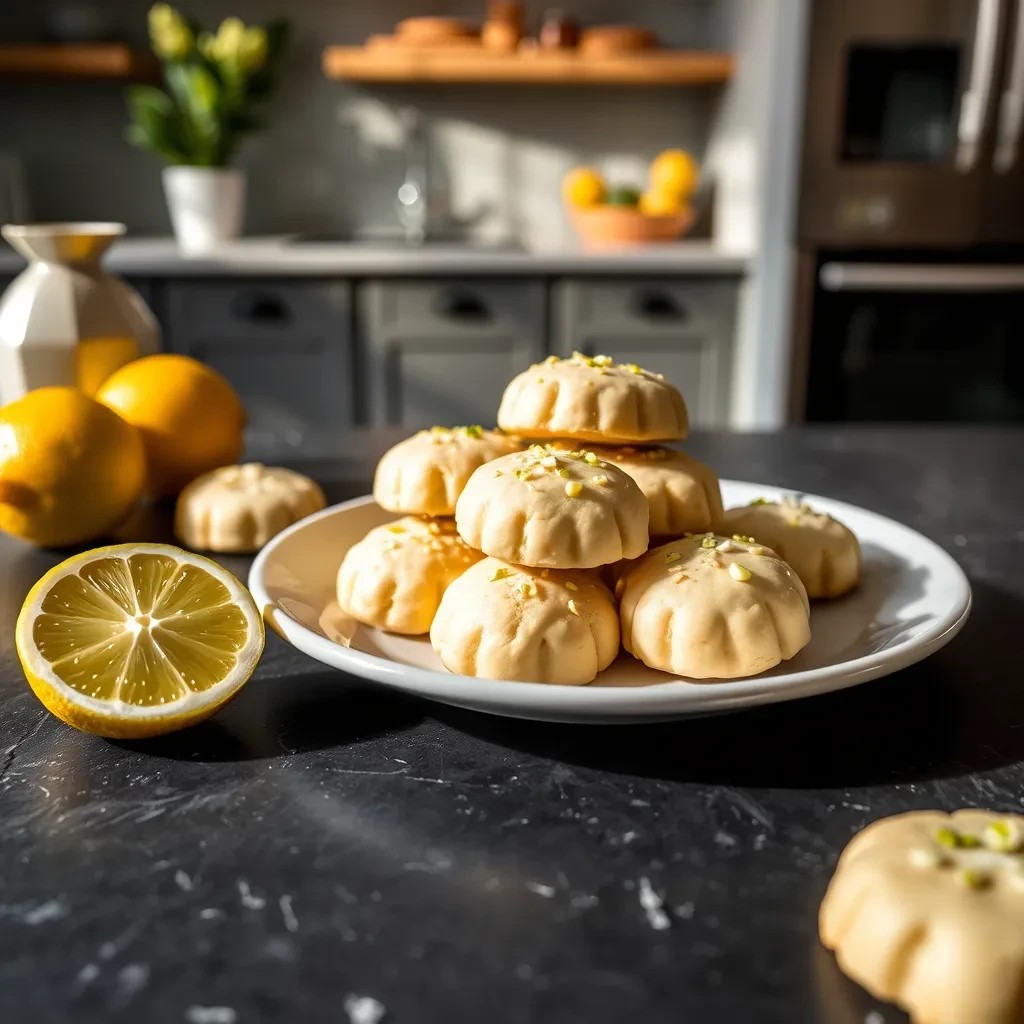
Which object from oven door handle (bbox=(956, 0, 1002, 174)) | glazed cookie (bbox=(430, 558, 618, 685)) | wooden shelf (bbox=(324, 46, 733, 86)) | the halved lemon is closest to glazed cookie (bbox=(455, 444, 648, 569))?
glazed cookie (bbox=(430, 558, 618, 685))

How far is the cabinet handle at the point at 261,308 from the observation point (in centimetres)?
271

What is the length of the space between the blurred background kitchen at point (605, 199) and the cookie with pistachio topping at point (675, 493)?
197 centimetres

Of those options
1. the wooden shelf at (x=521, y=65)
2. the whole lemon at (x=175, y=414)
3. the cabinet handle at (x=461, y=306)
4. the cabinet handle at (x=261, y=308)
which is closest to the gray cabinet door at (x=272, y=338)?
the cabinet handle at (x=261, y=308)

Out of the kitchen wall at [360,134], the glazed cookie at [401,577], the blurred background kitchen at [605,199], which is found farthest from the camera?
the kitchen wall at [360,134]

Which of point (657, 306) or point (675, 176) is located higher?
point (675, 176)

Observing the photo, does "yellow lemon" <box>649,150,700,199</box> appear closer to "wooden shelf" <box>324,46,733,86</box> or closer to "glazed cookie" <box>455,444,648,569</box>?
"wooden shelf" <box>324,46,733,86</box>

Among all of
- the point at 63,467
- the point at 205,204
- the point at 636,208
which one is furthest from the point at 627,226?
the point at 63,467

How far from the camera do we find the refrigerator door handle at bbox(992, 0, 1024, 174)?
8.21 ft

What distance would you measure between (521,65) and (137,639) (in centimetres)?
270

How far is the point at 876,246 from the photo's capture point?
265 centimetres

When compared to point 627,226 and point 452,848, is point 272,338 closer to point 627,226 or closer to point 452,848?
point 627,226

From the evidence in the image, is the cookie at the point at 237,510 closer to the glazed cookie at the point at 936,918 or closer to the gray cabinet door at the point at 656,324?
the glazed cookie at the point at 936,918

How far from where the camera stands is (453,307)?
275 cm

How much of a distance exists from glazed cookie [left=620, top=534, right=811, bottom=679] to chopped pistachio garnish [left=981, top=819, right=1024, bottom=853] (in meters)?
0.20
